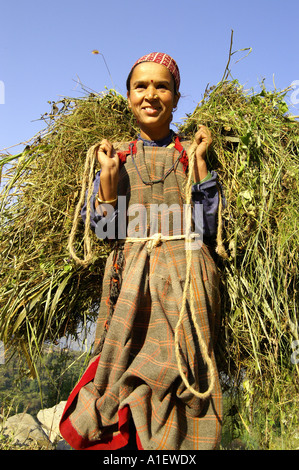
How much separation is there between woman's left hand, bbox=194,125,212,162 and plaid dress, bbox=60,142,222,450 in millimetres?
134

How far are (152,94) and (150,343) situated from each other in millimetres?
1194

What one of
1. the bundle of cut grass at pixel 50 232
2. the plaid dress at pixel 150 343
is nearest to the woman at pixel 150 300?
the plaid dress at pixel 150 343

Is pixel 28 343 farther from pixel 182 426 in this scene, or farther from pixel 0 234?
pixel 182 426

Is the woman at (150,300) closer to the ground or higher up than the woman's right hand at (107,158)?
closer to the ground

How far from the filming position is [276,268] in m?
1.96

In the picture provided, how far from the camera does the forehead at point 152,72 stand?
2.09 metres

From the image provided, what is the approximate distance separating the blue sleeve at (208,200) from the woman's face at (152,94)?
0.42m

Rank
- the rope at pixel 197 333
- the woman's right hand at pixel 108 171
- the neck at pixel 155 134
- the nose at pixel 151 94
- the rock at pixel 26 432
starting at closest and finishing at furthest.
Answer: the rope at pixel 197 333
the woman's right hand at pixel 108 171
the nose at pixel 151 94
the neck at pixel 155 134
the rock at pixel 26 432

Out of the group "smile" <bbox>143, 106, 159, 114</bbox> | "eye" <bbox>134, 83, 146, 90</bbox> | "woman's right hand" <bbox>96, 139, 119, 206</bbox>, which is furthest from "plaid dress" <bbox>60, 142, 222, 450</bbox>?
"eye" <bbox>134, 83, 146, 90</bbox>

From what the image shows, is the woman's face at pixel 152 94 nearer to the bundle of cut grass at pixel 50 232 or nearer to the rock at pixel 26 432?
the bundle of cut grass at pixel 50 232

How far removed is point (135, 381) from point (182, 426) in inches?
10.0

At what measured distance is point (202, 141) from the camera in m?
2.00

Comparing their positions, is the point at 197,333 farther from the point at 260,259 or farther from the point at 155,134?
the point at 155,134
